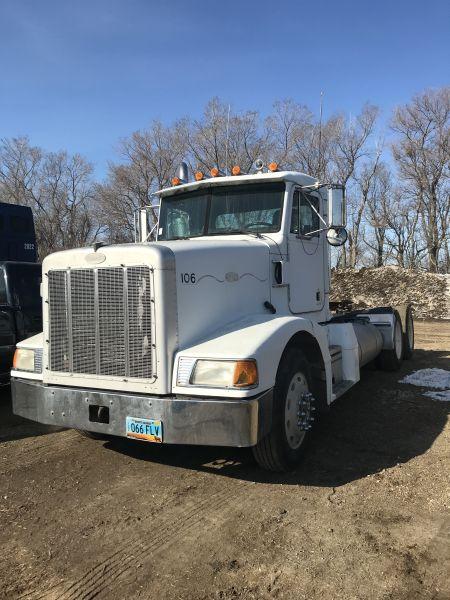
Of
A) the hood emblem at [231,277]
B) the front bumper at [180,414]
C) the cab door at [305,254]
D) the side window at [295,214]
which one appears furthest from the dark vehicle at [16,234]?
the hood emblem at [231,277]

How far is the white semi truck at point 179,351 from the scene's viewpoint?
11.8 feet

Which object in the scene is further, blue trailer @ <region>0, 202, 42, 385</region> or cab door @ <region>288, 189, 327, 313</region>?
blue trailer @ <region>0, 202, 42, 385</region>

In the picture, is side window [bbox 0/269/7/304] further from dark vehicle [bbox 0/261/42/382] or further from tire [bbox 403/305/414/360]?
tire [bbox 403/305/414/360]

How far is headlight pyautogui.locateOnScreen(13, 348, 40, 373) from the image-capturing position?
438cm

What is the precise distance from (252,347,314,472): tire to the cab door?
119 centimetres

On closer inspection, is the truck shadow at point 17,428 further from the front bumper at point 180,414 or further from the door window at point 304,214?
the door window at point 304,214

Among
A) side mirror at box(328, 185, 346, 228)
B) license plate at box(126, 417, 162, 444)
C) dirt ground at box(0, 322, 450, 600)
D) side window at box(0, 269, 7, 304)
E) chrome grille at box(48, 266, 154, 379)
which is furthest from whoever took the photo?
side window at box(0, 269, 7, 304)

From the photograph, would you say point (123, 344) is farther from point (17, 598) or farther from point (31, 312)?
point (31, 312)

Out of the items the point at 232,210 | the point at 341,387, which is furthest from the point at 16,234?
the point at 341,387

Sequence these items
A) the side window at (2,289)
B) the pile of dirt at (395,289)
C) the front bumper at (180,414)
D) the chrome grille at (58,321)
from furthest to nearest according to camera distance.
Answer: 1. the pile of dirt at (395,289)
2. the side window at (2,289)
3. the chrome grille at (58,321)
4. the front bumper at (180,414)

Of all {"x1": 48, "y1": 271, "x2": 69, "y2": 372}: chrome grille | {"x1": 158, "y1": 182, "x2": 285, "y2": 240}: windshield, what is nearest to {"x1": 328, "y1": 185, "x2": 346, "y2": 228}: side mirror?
{"x1": 158, "y1": 182, "x2": 285, "y2": 240}: windshield

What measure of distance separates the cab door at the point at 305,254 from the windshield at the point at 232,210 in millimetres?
241

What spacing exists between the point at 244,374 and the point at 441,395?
4.28 metres

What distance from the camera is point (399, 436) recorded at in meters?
5.12
